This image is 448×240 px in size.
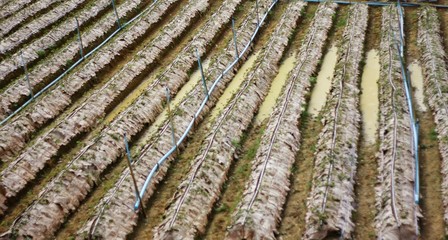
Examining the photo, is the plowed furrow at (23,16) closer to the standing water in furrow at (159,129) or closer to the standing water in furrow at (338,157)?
the standing water in furrow at (159,129)

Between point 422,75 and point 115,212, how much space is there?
9368 mm

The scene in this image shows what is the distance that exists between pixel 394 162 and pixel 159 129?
557cm

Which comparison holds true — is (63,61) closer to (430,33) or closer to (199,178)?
(199,178)

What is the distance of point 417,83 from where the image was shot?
13.3 meters

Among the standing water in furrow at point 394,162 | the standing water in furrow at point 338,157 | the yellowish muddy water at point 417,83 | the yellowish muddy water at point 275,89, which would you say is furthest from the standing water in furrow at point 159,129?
the yellowish muddy water at point 417,83

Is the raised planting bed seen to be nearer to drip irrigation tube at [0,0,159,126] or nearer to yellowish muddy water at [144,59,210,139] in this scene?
drip irrigation tube at [0,0,159,126]

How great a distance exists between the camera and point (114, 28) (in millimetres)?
17406

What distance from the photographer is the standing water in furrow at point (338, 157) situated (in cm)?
877

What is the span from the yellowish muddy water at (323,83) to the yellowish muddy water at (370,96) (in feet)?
3.19

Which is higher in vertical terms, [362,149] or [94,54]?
[94,54]

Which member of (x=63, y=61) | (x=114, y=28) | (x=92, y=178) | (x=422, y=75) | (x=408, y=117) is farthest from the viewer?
(x=114, y=28)

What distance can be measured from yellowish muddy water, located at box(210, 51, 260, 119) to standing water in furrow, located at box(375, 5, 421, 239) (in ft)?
13.1

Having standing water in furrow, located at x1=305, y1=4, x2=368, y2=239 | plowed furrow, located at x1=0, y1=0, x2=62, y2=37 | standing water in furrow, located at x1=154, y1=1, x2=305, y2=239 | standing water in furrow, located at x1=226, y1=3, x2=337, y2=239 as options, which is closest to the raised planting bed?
plowed furrow, located at x1=0, y1=0, x2=62, y2=37

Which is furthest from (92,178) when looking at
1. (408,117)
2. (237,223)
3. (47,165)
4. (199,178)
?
(408,117)
